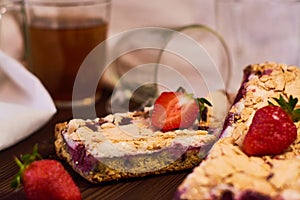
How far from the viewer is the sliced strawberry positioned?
1.33m

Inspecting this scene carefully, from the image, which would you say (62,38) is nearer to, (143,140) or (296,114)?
(143,140)

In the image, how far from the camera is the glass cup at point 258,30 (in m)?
1.97

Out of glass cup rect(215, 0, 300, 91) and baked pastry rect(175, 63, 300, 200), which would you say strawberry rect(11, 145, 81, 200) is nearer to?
baked pastry rect(175, 63, 300, 200)

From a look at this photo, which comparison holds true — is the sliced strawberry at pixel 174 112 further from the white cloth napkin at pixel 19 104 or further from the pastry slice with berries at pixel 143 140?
the white cloth napkin at pixel 19 104

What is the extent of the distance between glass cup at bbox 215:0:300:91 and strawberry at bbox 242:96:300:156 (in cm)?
88

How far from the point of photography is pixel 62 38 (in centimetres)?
175

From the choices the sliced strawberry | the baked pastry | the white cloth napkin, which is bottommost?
the white cloth napkin

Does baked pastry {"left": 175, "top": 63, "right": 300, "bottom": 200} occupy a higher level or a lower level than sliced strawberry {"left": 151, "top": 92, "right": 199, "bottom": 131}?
higher

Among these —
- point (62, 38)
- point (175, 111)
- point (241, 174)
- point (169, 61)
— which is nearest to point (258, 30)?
point (169, 61)

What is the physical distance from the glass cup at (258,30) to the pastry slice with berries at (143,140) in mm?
650

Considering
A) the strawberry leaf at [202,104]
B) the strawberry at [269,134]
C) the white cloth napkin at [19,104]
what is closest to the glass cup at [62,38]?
the white cloth napkin at [19,104]

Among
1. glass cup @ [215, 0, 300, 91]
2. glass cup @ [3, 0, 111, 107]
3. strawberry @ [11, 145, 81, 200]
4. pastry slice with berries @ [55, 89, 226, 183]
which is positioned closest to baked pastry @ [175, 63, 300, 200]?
pastry slice with berries @ [55, 89, 226, 183]

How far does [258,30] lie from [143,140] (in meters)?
0.98

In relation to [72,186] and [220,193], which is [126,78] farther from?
[220,193]
